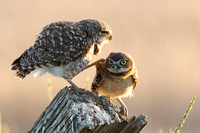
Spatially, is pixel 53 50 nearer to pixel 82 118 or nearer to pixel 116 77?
pixel 116 77

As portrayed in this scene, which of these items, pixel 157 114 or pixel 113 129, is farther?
pixel 157 114

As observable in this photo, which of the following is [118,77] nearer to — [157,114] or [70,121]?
[70,121]

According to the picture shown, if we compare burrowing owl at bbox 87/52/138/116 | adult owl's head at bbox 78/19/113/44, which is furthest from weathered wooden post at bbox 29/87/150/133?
adult owl's head at bbox 78/19/113/44

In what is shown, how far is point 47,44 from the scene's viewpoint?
6.30m

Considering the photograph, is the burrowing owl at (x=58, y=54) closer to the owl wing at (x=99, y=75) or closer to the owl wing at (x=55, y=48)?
the owl wing at (x=55, y=48)

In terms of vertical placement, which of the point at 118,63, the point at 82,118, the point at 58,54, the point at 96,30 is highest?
the point at 96,30

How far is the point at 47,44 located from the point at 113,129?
2.09 meters

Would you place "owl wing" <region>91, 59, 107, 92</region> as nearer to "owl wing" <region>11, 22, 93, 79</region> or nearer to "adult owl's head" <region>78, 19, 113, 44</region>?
"owl wing" <region>11, 22, 93, 79</region>

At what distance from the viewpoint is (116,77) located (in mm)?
6707

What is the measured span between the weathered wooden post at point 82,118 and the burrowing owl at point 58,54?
142cm

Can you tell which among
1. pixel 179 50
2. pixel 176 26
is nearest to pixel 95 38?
pixel 179 50

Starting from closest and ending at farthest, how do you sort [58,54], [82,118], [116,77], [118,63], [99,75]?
[82,118], [58,54], [118,63], [99,75], [116,77]

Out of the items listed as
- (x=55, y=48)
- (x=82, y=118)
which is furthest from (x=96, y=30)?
(x=82, y=118)

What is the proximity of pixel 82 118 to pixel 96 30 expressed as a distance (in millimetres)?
2662
